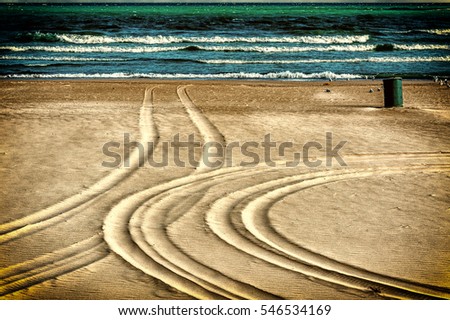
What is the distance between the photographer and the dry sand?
4.02m

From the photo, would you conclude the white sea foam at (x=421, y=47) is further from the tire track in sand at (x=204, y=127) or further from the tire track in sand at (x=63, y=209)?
the tire track in sand at (x=63, y=209)

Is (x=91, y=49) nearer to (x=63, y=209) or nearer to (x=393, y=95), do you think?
(x=393, y=95)

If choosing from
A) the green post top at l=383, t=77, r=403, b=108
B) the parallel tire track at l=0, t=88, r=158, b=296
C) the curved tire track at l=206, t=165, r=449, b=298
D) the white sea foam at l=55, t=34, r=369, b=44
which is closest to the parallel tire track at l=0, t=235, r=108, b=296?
the parallel tire track at l=0, t=88, r=158, b=296

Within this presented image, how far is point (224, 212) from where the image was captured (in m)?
5.39

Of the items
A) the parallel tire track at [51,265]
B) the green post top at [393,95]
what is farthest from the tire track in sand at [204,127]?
the green post top at [393,95]

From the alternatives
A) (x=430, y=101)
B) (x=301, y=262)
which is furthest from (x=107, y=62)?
(x=301, y=262)

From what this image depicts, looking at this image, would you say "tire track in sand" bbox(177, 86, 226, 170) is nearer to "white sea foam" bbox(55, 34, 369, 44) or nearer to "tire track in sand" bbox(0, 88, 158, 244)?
"tire track in sand" bbox(0, 88, 158, 244)

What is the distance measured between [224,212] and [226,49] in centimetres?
1933

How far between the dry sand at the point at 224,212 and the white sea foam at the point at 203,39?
17.5 metres

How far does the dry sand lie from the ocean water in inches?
337

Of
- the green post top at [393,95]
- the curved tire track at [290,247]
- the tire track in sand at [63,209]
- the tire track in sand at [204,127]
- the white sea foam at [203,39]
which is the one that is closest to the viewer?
the curved tire track at [290,247]

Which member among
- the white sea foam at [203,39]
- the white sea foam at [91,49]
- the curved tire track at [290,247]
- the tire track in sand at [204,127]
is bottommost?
the curved tire track at [290,247]

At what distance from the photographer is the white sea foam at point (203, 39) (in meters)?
27.0

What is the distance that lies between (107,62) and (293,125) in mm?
12886
